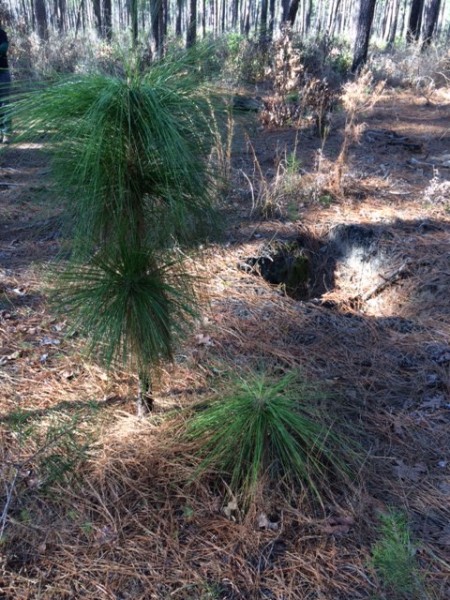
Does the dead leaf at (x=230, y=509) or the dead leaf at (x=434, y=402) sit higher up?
the dead leaf at (x=230, y=509)

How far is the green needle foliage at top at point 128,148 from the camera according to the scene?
1628 mm

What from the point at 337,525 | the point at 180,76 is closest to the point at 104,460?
the point at 337,525

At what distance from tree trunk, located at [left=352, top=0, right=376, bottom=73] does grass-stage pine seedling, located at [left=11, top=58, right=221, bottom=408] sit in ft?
34.1

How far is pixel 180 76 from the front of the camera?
1.82m

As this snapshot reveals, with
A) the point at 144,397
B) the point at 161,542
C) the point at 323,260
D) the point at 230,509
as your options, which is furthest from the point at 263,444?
the point at 323,260

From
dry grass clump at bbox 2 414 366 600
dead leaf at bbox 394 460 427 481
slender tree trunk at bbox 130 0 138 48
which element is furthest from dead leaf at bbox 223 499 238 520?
slender tree trunk at bbox 130 0 138 48

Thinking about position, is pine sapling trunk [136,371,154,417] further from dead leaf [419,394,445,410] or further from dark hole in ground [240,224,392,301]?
dark hole in ground [240,224,392,301]

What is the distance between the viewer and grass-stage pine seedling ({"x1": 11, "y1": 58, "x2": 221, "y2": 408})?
1.64m

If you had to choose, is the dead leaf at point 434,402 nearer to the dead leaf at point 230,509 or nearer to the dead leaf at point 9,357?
the dead leaf at point 230,509

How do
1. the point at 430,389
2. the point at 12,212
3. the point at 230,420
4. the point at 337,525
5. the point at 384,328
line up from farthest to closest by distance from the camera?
the point at 12,212, the point at 384,328, the point at 430,389, the point at 230,420, the point at 337,525

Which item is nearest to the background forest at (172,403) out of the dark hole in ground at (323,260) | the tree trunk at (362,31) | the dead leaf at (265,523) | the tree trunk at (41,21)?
the dead leaf at (265,523)

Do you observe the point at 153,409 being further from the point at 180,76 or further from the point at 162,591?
the point at 180,76

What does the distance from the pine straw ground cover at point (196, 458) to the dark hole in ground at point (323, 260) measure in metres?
0.32

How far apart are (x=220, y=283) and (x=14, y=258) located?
162 centimetres
